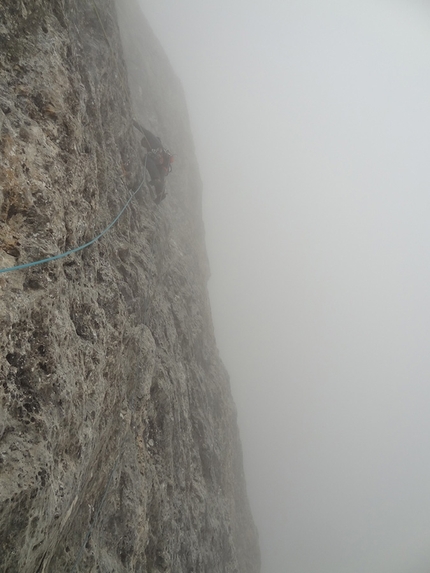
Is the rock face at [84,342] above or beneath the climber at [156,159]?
beneath

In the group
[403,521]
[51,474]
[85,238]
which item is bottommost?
[403,521]

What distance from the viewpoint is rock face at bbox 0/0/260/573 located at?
4.25 metres

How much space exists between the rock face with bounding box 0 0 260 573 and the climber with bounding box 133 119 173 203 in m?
0.80

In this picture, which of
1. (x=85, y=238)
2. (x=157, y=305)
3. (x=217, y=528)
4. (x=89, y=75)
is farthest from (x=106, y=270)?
(x=217, y=528)

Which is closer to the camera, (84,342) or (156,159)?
(84,342)

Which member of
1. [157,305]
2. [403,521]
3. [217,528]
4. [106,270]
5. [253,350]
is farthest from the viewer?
[253,350]

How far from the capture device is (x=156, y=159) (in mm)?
12633

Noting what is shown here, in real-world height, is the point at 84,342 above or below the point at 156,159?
below

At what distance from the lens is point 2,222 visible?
4.30m

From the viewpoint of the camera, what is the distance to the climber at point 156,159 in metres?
12.6

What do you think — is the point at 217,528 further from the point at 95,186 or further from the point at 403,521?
the point at 403,521

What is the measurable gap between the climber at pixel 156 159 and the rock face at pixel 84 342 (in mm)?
798

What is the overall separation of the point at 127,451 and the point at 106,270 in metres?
4.23

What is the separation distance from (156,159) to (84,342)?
9.23 meters
